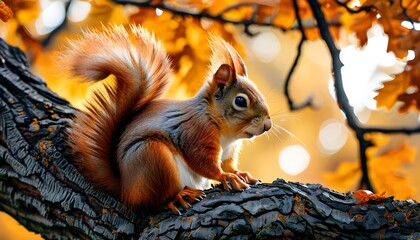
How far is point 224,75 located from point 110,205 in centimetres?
62

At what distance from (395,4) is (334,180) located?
1301 mm

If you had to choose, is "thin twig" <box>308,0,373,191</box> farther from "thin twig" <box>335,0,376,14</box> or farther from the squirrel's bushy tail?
the squirrel's bushy tail

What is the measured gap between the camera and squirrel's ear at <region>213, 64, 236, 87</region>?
243 cm

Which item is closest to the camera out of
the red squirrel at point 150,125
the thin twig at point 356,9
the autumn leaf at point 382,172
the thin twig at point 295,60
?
the red squirrel at point 150,125

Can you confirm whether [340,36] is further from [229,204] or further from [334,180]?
[229,204]

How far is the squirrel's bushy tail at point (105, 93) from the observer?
7.46 ft

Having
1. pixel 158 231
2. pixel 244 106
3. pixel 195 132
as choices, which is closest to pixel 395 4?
pixel 244 106

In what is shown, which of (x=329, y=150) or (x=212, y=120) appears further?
(x=329, y=150)

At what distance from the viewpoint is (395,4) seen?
261cm

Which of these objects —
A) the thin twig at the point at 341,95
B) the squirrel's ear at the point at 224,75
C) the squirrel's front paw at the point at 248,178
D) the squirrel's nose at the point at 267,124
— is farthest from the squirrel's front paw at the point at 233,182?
the thin twig at the point at 341,95

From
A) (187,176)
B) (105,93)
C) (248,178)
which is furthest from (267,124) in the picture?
(105,93)

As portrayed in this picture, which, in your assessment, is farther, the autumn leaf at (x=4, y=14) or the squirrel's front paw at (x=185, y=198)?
the squirrel's front paw at (x=185, y=198)

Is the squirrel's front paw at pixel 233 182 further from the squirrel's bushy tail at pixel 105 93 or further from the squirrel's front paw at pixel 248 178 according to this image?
the squirrel's bushy tail at pixel 105 93

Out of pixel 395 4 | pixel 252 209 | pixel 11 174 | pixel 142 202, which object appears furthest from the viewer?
pixel 395 4
